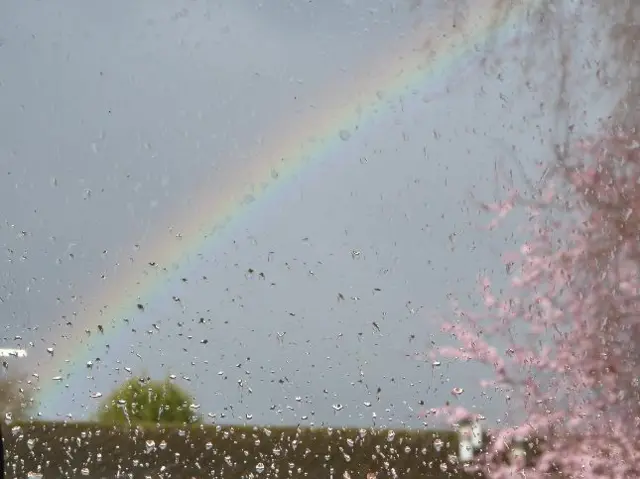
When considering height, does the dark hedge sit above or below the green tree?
below

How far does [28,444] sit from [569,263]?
15.4ft

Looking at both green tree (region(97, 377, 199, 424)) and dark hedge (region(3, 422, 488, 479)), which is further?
green tree (region(97, 377, 199, 424))

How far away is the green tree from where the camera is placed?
1232cm

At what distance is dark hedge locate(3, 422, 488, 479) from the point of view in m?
6.04

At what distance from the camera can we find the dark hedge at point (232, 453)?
6.04 meters

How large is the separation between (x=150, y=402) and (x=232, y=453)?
8.62 meters

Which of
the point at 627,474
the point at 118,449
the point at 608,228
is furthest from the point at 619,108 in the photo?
the point at 118,449

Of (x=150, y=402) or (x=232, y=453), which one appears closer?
(x=232, y=453)

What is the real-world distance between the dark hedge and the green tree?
512cm

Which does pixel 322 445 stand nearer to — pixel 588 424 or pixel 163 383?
pixel 588 424

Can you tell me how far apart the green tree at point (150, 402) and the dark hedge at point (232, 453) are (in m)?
5.12

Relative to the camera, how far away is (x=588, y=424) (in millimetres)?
4918

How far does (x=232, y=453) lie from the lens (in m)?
6.23

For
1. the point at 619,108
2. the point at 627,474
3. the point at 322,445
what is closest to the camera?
the point at 619,108
